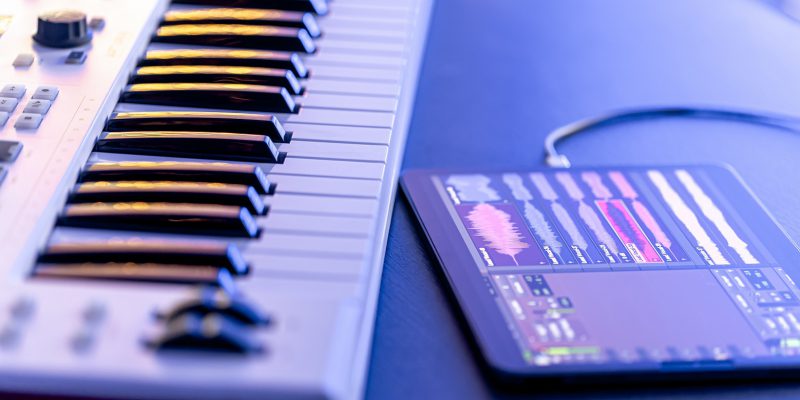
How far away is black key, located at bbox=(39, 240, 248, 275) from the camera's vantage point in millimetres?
714

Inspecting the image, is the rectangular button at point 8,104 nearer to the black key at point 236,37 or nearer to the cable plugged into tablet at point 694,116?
the black key at point 236,37

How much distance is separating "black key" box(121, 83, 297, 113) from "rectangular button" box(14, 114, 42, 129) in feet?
0.38

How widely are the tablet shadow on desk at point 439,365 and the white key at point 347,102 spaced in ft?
0.66

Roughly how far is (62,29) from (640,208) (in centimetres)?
63

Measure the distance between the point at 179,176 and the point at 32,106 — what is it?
165 mm

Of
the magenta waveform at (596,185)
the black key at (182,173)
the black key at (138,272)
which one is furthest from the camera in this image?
the magenta waveform at (596,185)

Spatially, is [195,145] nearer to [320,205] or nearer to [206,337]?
[320,205]

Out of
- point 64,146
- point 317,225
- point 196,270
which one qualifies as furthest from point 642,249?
point 64,146

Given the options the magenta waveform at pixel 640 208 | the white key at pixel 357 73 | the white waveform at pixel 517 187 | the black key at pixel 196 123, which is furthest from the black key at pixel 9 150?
the magenta waveform at pixel 640 208

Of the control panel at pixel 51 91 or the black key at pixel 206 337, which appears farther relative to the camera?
the control panel at pixel 51 91

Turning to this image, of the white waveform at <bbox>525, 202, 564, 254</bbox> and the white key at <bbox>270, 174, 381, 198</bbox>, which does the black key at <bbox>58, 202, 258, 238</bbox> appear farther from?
the white waveform at <bbox>525, 202, 564, 254</bbox>

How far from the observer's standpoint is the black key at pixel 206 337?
1.93 ft

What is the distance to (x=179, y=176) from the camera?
81 cm

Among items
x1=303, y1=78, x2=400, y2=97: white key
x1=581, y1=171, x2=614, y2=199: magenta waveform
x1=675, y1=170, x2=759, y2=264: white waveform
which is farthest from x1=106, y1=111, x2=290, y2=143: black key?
x1=675, y1=170, x2=759, y2=264: white waveform
